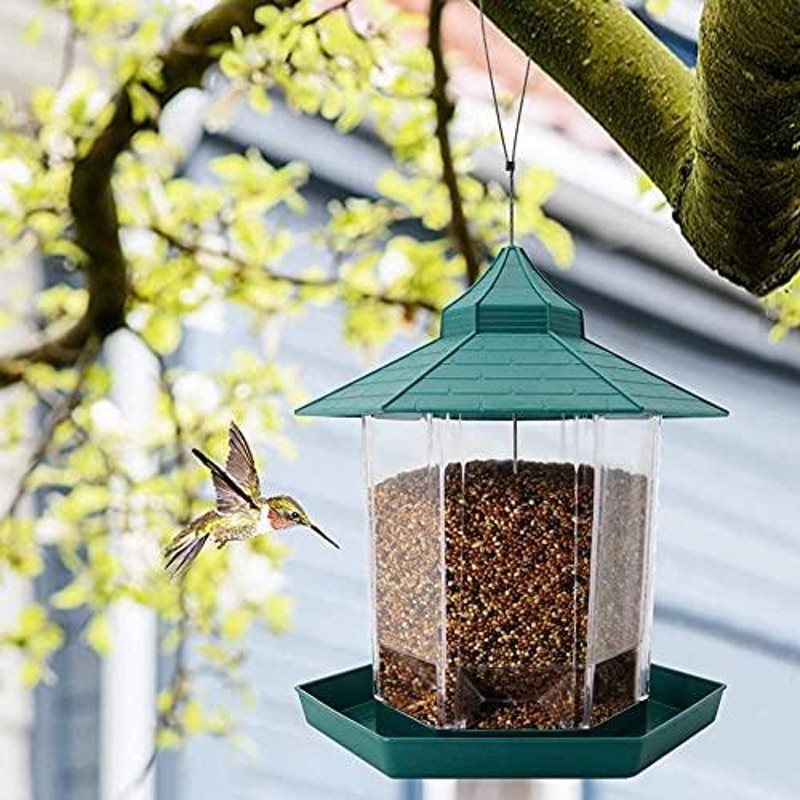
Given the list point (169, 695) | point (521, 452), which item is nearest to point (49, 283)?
point (169, 695)

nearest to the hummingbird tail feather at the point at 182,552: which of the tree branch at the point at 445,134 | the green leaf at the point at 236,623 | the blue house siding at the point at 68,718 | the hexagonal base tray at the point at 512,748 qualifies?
the hexagonal base tray at the point at 512,748

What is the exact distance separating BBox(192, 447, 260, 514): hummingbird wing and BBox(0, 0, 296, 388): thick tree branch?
0.56 metres

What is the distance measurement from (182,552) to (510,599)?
176 millimetres

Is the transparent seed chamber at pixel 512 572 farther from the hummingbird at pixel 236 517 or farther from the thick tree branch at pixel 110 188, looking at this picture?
the thick tree branch at pixel 110 188

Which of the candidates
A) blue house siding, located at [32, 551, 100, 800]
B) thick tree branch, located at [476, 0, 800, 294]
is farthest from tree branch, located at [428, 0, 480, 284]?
blue house siding, located at [32, 551, 100, 800]

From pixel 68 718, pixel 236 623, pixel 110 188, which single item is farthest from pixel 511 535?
pixel 68 718

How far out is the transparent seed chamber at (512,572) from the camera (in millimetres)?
676

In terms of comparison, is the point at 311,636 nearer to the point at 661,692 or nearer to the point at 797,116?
the point at 661,692

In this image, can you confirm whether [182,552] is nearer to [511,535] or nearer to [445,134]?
[511,535]

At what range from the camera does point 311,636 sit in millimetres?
1676

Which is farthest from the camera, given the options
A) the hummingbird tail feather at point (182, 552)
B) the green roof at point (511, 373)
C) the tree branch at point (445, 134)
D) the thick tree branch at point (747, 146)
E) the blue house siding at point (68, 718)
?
the blue house siding at point (68, 718)

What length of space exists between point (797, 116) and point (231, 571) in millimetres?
1073

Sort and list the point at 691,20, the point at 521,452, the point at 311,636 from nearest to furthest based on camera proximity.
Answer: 1. the point at 521,452
2. the point at 691,20
3. the point at 311,636

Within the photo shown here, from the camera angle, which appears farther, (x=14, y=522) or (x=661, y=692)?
(x=14, y=522)
